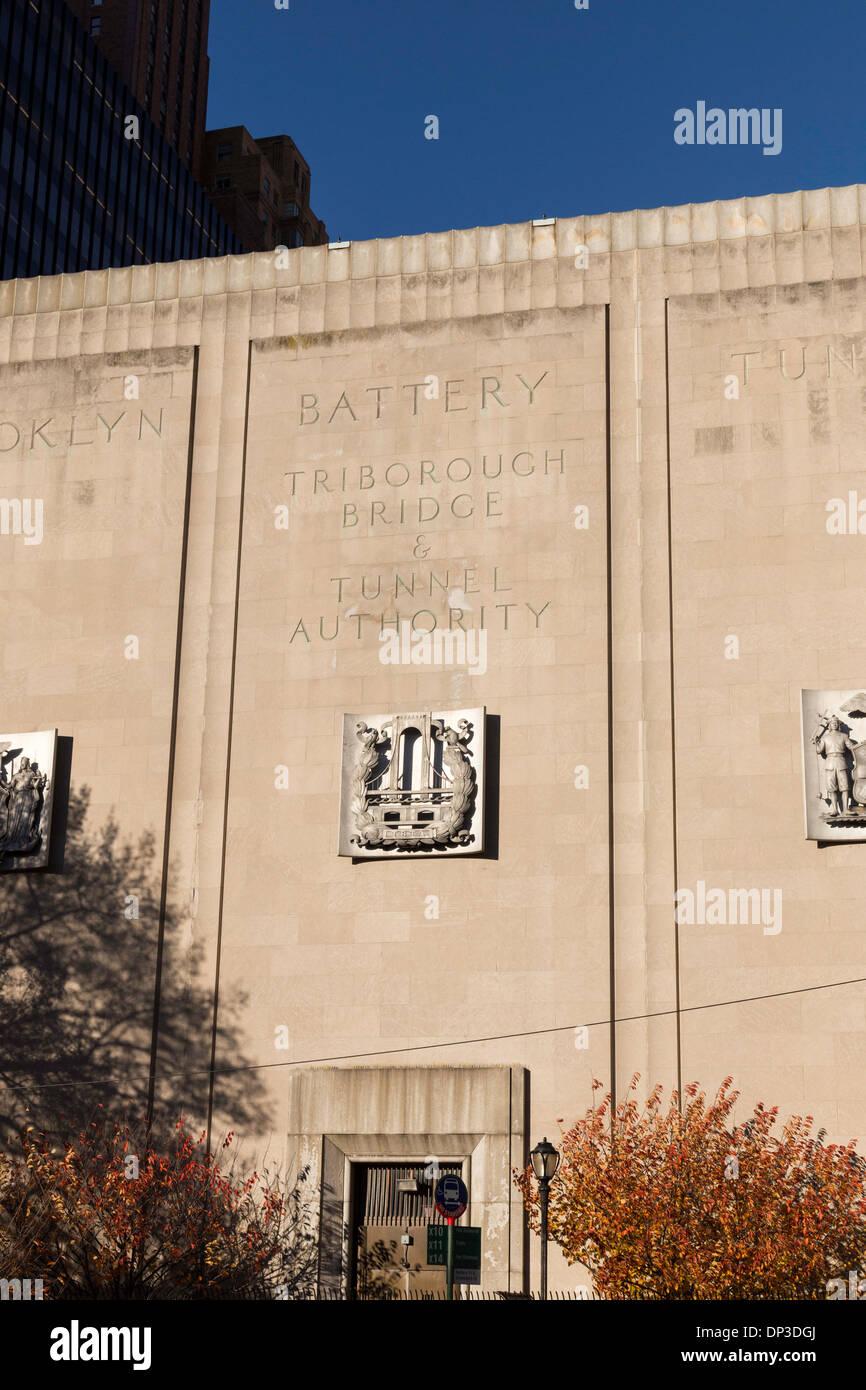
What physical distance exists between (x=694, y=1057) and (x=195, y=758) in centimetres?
1220

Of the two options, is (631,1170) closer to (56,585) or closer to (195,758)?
(195,758)

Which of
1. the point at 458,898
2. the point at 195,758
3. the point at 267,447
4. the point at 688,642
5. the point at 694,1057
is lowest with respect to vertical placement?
the point at 694,1057

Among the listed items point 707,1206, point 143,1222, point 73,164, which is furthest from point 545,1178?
point 73,164

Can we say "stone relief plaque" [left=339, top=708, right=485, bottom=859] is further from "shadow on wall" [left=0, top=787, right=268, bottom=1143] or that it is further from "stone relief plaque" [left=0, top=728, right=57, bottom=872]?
"stone relief plaque" [left=0, top=728, right=57, bottom=872]

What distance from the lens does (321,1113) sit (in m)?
31.8

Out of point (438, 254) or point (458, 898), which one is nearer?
point (458, 898)

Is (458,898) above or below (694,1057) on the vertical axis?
above

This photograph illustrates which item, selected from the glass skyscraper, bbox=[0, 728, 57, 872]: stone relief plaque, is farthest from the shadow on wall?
the glass skyscraper

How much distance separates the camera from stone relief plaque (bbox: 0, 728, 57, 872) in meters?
34.6

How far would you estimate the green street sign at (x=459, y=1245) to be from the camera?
2675 centimetres

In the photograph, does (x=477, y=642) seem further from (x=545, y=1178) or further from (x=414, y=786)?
(x=545, y=1178)

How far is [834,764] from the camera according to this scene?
3136cm

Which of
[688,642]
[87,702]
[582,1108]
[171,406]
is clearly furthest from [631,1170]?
[171,406]

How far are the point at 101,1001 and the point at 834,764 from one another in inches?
611
